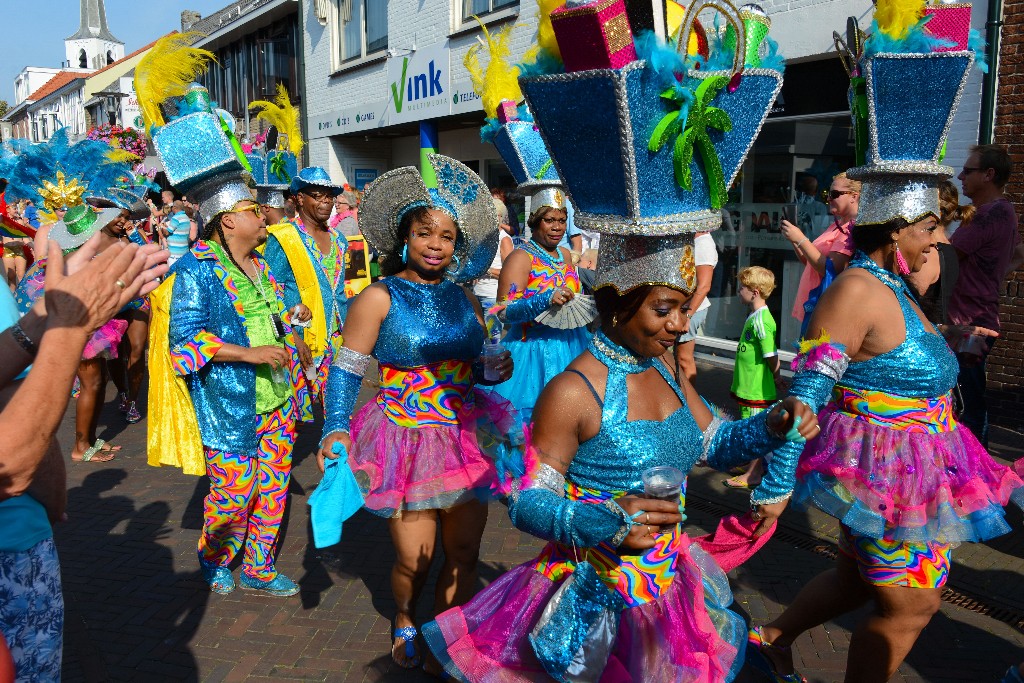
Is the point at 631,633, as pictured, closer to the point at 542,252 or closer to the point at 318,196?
the point at 542,252

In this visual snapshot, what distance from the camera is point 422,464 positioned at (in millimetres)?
3232

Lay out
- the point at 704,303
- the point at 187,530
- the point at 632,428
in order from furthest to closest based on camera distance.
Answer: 1. the point at 704,303
2. the point at 187,530
3. the point at 632,428

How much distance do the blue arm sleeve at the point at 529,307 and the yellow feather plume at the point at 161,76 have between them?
2.27 meters

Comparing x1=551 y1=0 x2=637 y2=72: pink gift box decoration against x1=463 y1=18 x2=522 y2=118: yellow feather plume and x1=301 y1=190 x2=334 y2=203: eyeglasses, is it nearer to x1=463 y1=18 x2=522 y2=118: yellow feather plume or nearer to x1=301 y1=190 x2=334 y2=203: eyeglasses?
x1=463 y1=18 x2=522 y2=118: yellow feather plume

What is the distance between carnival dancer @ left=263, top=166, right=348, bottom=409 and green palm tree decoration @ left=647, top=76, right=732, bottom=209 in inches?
140

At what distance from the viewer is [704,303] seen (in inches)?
293

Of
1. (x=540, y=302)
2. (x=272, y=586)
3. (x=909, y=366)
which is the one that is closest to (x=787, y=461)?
(x=909, y=366)

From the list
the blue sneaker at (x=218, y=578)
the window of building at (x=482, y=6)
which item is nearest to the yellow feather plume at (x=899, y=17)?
the blue sneaker at (x=218, y=578)

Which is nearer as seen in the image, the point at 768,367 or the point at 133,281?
the point at 133,281

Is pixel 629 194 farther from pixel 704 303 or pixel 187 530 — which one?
pixel 704 303

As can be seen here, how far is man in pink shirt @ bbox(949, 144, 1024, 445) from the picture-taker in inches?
204

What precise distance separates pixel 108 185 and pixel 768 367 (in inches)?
204

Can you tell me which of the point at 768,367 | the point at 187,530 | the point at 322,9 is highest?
the point at 322,9

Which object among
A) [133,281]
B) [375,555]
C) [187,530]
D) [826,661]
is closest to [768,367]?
[826,661]
